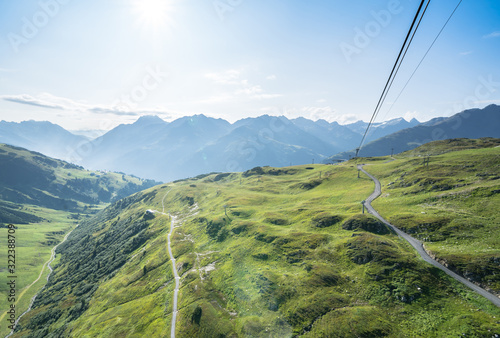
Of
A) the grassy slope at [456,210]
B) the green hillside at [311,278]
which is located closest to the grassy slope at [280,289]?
the green hillside at [311,278]

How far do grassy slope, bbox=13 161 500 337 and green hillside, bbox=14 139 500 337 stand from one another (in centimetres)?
26

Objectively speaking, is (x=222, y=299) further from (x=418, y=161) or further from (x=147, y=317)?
(x=418, y=161)

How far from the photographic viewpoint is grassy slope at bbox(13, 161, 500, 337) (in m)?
41.8

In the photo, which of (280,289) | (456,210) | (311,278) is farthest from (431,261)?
(280,289)

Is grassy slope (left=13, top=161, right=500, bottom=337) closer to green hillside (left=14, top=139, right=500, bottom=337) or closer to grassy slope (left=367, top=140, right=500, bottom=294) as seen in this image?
green hillside (left=14, top=139, right=500, bottom=337)

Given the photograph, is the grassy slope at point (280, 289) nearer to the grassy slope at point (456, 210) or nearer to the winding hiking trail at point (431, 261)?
the winding hiking trail at point (431, 261)

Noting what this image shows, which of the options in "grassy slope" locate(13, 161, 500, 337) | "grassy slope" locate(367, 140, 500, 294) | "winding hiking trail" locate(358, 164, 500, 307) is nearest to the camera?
"winding hiking trail" locate(358, 164, 500, 307)

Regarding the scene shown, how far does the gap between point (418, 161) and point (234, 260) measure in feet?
409

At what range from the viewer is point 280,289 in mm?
56688

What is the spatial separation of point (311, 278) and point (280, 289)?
828cm

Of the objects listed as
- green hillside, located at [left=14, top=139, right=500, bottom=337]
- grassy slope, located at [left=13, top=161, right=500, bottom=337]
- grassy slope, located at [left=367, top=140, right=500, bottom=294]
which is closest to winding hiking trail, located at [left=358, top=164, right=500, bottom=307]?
grassy slope, located at [left=367, top=140, right=500, bottom=294]

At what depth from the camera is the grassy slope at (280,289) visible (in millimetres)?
41781

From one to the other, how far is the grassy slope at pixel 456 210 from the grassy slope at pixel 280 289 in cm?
647

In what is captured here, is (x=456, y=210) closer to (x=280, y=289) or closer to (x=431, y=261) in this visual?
(x=431, y=261)
